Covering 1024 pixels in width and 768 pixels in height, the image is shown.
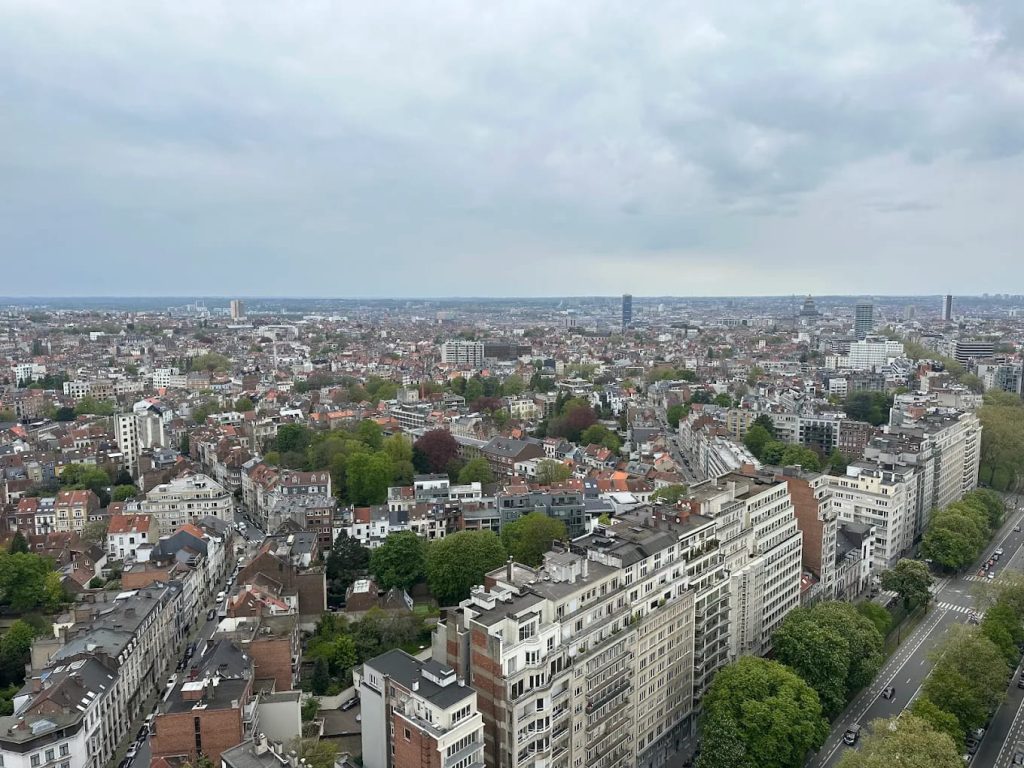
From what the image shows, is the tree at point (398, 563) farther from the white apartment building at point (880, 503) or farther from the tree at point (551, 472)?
the white apartment building at point (880, 503)

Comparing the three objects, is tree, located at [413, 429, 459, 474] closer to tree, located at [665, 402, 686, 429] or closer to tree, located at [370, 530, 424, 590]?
tree, located at [370, 530, 424, 590]

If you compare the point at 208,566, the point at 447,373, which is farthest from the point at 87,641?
the point at 447,373

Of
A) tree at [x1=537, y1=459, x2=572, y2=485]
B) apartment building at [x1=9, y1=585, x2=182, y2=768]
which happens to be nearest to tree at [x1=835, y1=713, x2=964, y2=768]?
Answer: apartment building at [x1=9, y1=585, x2=182, y2=768]

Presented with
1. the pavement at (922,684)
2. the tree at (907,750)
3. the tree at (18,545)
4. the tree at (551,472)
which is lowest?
the pavement at (922,684)

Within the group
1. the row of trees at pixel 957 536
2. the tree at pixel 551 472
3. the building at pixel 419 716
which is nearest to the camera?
the building at pixel 419 716

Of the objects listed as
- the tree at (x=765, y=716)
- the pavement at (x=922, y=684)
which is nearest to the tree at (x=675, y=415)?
the pavement at (x=922, y=684)

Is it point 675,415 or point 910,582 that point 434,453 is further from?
point 675,415
